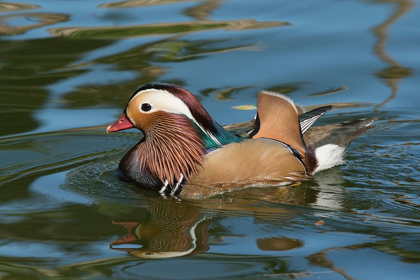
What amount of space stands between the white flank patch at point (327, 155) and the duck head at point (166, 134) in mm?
808

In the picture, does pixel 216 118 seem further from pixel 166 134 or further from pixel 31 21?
pixel 31 21

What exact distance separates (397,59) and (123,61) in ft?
10.5

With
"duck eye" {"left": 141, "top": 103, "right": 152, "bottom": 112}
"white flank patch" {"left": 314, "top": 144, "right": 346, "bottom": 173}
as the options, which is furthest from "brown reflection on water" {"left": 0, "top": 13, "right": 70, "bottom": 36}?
"white flank patch" {"left": 314, "top": 144, "right": 346, "bottom": 173}

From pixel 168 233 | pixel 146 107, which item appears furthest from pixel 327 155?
pixel 168 233

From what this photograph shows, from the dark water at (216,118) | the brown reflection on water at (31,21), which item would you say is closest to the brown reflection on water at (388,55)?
the dark water at (216,118)

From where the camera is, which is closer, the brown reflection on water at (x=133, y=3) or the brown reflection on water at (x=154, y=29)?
the brown reflection on water at (x=154, y=29)

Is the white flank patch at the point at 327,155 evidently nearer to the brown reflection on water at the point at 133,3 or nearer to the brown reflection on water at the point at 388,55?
the brown reflection on water at the point at 388,55

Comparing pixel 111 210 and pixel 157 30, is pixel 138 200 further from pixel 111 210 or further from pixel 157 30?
pixel 157 30

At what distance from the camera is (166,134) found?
6.68 metres

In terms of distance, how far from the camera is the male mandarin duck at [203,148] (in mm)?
6363

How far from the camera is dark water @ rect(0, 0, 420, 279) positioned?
5.07 meters

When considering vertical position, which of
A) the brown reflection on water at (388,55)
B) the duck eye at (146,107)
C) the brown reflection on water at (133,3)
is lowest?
the duck eye at (146,107)

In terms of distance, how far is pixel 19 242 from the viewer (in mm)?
5426

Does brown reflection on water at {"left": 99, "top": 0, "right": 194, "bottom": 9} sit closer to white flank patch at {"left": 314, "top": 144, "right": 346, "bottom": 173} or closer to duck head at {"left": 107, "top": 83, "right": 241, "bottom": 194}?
duck head at {"left": 107, "top": 83, "right": 241, "bottom": 194}
